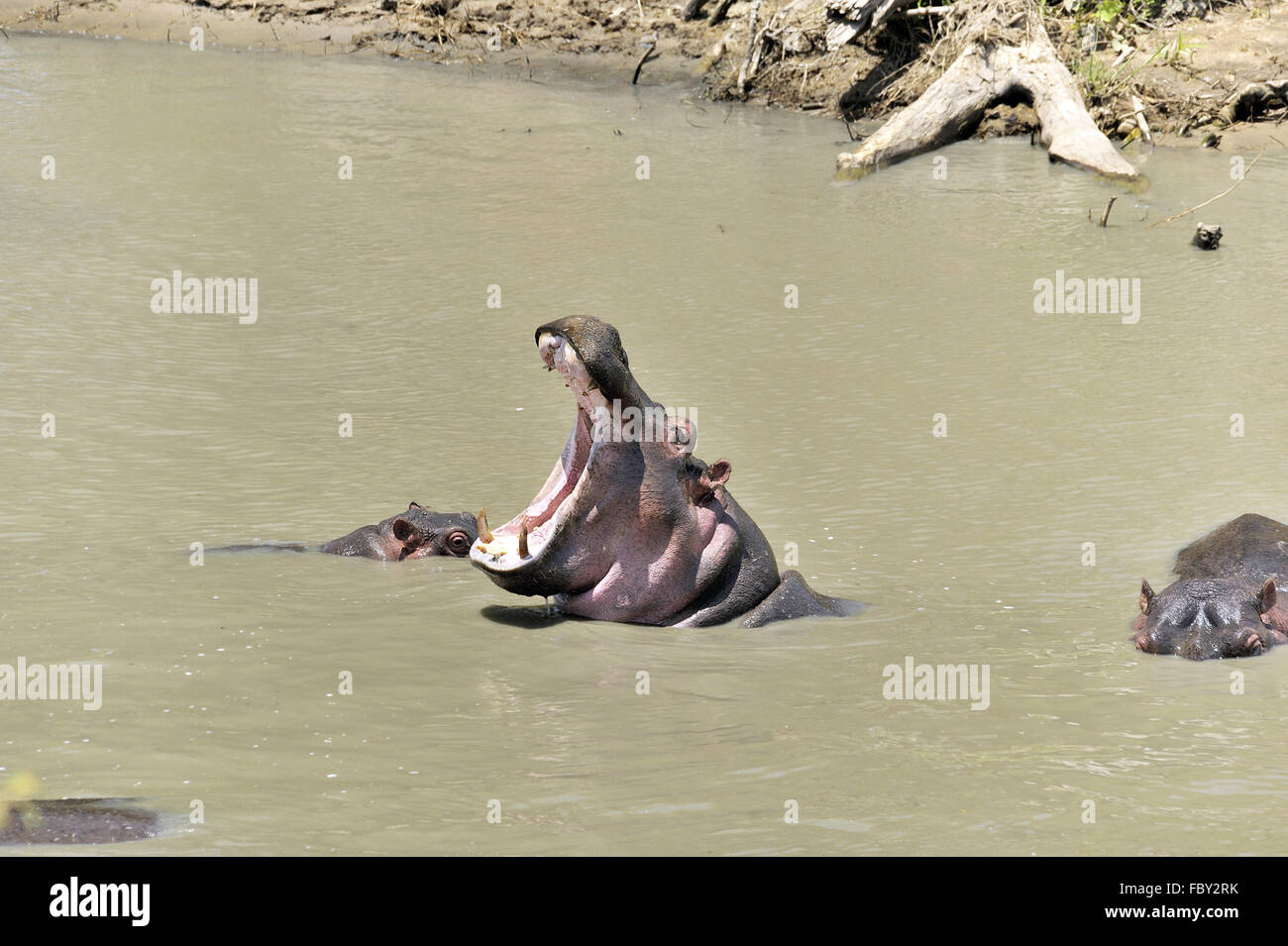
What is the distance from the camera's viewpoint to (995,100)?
14.4 metres

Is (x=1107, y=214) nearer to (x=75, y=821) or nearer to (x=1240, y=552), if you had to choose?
(x=1240, y=552)

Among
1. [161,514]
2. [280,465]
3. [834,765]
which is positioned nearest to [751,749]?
[834,765]

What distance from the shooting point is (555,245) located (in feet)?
37.4

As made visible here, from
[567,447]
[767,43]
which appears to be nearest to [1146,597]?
[567,447]

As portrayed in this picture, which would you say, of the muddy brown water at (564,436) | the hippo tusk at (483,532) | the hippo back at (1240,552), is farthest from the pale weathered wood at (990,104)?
the hippo tusk at (483,532)

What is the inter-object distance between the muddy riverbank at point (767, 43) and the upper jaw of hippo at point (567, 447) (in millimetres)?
9581

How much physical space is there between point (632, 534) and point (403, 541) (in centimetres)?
122

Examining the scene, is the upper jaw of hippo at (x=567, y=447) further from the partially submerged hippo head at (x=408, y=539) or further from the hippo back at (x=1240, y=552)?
the hippo back at (x=1240, y=552)

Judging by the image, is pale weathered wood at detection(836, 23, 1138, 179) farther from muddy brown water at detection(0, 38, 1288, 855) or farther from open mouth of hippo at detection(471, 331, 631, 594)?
open mouth of hippo at detection(471, 331, 631, 594)

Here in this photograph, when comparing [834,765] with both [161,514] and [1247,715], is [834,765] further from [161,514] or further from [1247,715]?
[161,514]

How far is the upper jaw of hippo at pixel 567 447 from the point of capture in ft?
17.6

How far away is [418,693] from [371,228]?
7.26 m

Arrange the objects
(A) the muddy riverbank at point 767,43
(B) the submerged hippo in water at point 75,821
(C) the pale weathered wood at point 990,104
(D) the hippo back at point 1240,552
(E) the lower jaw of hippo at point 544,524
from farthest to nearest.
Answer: (A) the muddy riverbank at point 767,43, (C) the pale weathered wood at point 990,104, (D) the hippo back at point 1240,552, (E) the lower jaw of hippo at point 544,524, (B) the submerged hippo in water at point 75,821

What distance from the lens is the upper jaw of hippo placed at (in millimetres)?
5355
